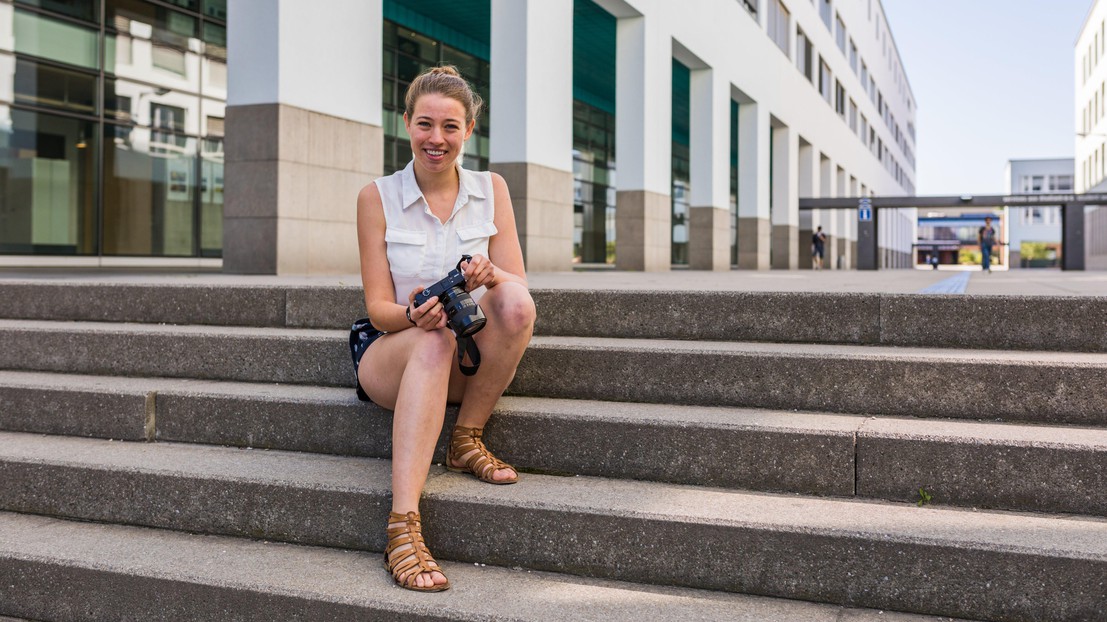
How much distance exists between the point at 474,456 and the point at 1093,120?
6297cm

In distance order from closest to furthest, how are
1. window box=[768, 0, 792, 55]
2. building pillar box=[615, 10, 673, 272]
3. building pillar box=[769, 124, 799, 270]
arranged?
building pillar box=[615, 10, 673, 272]
window box=[768, 0, 792, 55]
building pillar box=[769, 124, 799, 270]

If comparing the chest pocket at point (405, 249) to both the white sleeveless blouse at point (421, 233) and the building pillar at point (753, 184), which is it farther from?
the building pillar at point (753, 184)

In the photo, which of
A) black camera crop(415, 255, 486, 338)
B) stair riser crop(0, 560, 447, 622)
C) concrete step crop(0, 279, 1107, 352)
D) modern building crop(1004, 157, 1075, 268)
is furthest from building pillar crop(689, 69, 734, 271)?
modern building crop(1004, 157, 1075, 268)

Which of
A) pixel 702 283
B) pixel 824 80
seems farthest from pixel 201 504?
pixel 824 80

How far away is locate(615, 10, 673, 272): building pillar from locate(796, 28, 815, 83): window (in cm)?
1411

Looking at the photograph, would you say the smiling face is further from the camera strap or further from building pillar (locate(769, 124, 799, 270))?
building pillar (locate(769, 124, 799, 270))

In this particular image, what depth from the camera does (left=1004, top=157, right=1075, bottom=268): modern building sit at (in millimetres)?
75244

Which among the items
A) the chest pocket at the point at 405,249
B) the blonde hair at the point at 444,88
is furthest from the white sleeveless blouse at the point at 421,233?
the blonde hair at the point at 444,88

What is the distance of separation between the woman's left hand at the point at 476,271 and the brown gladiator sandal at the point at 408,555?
83cm

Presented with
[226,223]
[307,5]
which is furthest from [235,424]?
[307,5]

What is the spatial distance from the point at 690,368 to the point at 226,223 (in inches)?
270

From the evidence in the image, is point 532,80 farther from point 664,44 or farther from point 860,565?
point 860,565

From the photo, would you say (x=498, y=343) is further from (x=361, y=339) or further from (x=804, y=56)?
(x=804, y=56)

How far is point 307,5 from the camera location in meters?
9.32
